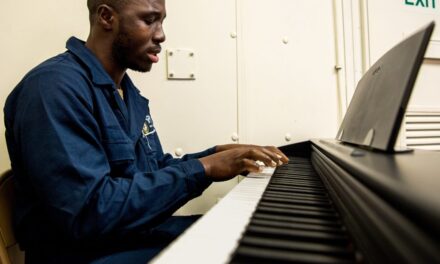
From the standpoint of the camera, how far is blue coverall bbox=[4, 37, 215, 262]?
0.74 meters

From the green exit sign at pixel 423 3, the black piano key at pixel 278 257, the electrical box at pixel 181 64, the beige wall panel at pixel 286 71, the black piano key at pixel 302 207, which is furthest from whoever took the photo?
the green exit sign at pixel 423 3

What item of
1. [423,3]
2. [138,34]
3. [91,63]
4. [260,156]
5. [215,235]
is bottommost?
[215,235]

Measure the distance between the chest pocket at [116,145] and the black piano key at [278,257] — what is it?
623mm

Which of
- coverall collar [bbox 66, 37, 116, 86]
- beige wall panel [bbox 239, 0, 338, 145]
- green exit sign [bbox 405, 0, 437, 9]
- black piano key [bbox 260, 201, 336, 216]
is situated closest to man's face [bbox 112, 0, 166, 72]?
coverall collar [bbox 66, 37, 116, 86]

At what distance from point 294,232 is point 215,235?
12 centimetres

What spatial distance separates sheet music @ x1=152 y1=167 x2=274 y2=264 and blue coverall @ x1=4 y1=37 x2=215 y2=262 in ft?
0.78

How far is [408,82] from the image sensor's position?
596mm

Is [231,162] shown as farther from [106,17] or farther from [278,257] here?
[106,17]

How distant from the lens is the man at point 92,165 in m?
0.75

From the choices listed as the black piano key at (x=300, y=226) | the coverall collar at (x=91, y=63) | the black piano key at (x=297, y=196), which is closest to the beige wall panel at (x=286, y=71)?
the coverall collar at (x=91, y=63)

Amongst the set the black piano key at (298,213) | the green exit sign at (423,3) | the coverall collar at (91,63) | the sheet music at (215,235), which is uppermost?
the green exit sign at (423,3)

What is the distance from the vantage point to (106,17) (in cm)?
111

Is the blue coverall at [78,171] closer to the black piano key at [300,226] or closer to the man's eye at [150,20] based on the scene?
the man's eye at [150,20]

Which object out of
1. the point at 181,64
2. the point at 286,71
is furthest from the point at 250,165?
the point at 286,71
